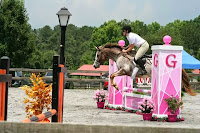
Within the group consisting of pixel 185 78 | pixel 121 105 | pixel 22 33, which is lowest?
pixel 121 105

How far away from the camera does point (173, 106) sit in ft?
36.5

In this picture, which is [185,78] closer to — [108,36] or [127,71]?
[127,71]

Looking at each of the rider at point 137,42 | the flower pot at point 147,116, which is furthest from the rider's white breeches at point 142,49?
the flower pot at point 147,116

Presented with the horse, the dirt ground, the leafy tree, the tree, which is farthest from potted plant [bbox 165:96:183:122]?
the leafy tree

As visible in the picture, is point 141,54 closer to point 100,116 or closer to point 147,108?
point 147,108

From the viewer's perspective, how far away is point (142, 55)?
12.6 m

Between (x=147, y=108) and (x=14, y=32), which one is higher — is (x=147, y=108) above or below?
below

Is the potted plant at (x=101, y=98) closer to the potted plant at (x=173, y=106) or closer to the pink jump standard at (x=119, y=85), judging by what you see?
the pink jump standard at (x=119, y=85)

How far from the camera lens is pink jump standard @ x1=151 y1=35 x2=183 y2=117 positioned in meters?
11.1

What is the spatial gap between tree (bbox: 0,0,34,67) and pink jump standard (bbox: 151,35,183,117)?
29.3 m

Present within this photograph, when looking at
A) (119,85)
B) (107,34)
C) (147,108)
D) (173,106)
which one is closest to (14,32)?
(119,85)

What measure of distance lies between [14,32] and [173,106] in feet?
98.6

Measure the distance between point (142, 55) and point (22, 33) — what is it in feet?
92.1

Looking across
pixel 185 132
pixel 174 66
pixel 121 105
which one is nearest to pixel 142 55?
pixel 174 66
